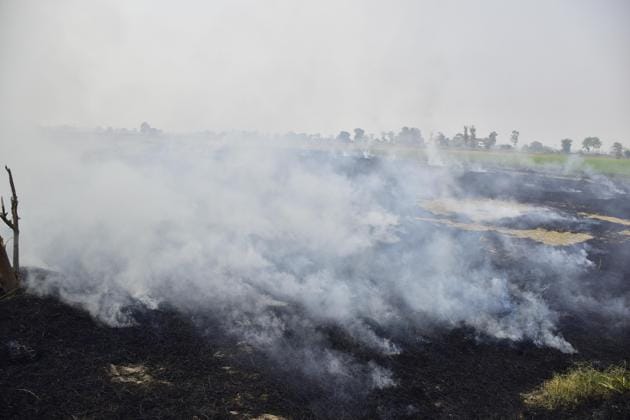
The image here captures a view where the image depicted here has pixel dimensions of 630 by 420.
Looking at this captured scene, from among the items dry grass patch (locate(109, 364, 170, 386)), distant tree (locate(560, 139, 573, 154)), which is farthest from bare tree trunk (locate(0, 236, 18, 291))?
distant tree (locate(560, 139, 573, 154))

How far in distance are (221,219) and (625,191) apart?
34523mm

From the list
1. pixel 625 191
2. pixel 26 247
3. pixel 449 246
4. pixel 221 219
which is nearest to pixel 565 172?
pixel 625 191

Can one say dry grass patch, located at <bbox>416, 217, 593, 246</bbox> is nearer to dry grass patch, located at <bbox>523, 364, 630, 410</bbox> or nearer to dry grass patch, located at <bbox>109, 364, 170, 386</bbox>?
dry grass patch, located at <bbox>523, 364, 630, 410</bbox>

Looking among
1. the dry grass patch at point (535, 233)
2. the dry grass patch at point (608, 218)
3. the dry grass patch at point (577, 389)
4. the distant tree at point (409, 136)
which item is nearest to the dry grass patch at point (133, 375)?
the dry grass patch at point (577, 389)

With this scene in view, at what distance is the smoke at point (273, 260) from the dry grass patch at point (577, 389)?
175cm

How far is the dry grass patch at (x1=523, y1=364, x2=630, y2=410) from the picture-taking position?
277 inches

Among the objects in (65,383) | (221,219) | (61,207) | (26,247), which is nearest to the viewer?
(65,383)

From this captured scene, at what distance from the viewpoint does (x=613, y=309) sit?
1149 cm

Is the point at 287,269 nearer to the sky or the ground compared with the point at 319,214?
nearer to the ground

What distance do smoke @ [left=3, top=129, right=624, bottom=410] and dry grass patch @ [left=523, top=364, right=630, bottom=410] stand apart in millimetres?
1746

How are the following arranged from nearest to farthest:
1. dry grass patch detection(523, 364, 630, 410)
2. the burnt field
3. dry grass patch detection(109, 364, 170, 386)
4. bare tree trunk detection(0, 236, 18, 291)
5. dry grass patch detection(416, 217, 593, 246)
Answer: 1. bare tree trunk detection(0, 236, 18, 291)
2. the burnt field
3. dry grass patch detection(109, 364, 170, 386)
4. dry grass patch detection(523, 364, 630, 410)
5. dry grass patch detection(416, 217, 593, 246)

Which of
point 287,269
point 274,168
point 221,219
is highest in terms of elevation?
point 274,168

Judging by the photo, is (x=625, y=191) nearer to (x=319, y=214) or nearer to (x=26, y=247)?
(x=319, y=214)

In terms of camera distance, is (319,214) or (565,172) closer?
(319,214)
